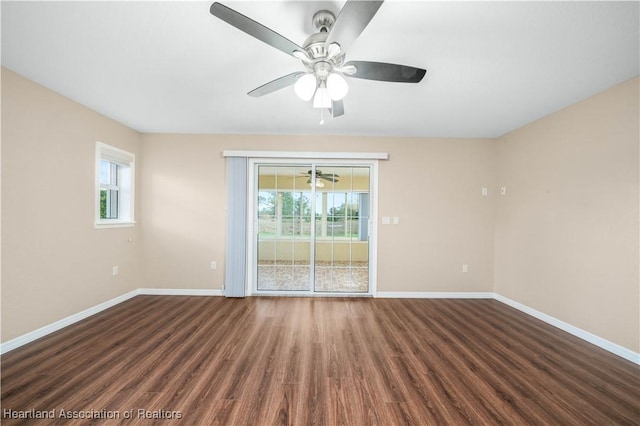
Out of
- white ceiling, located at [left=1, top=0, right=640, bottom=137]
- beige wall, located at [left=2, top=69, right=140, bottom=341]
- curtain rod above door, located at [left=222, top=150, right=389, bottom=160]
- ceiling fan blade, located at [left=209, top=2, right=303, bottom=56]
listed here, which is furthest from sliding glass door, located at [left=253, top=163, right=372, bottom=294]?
ceiling fan blade, located at [left=209, top=2, right=303, bottom=56]

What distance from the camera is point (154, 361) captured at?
2.12 meters

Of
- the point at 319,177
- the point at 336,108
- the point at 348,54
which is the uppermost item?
the point at 348,54

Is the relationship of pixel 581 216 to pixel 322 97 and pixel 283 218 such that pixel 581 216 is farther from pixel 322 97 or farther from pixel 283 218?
pixel 283 218

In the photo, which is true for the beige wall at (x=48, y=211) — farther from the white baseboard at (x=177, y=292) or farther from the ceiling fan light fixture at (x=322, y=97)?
the ceiling fan light fixture at (x=322, y=97)

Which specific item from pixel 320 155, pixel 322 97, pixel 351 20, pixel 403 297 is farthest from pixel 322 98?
pixel 403 297

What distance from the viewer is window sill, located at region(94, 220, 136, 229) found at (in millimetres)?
3143

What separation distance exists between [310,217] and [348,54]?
250 cm

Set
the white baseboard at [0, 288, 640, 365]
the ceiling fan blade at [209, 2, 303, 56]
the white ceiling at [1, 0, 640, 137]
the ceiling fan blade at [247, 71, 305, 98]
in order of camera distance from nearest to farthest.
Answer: the ceiling fan blade at [209, 2, 303, 56] → the white ceiling at [1, 0, 640, 137] → the ceiling fan blade at [247, 71, 305, 98] → the white baseboard at [0, 288, 640, 365]

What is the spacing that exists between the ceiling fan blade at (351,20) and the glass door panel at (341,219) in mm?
2695

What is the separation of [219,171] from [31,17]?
7.88ft

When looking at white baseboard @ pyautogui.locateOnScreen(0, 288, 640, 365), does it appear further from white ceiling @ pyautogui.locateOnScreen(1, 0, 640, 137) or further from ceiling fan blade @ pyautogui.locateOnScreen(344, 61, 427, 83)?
ceiling fan blade @ pyautogui.locateOnScreen(344, 61, 427, 83)

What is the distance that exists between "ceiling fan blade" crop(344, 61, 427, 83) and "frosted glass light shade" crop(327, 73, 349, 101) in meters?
0.09

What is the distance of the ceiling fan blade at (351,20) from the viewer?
1095 mm

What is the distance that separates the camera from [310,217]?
4.05 m
